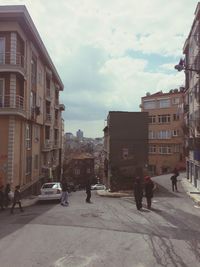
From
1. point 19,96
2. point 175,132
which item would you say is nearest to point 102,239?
point 19,96

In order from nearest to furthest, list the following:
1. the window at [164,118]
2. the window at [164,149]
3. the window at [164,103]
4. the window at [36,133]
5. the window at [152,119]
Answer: the window at [36,133] → the window at [164,103] → the window at [164,118] → the window at [164,149] → the window at [152,119]

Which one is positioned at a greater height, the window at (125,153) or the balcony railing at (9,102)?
the balcony railing at (9,102)

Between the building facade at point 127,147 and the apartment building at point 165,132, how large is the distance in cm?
2978

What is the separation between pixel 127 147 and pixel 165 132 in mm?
32170

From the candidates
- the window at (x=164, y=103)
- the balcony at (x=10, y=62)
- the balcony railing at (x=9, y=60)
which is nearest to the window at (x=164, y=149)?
the window at (x=164, y=103)

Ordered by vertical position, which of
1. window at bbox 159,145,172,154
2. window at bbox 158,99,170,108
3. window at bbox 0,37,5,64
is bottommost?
window at bbox 159,145,172,154

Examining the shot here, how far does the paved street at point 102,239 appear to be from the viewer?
8781 mm

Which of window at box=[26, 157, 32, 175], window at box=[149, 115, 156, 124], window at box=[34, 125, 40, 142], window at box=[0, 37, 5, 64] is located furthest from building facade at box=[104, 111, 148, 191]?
window at box=[149, 115, 156, 124]

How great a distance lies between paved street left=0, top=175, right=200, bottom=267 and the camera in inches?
346

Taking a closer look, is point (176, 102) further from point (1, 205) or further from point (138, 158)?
point (1, 205)

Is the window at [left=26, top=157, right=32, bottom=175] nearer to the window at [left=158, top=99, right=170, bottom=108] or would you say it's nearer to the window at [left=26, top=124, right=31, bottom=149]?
the window at [left=26, top=124, right=31, bottom=149]

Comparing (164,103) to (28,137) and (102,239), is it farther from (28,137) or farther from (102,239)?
(102,239)

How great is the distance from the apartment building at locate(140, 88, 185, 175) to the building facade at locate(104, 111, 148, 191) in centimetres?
2978

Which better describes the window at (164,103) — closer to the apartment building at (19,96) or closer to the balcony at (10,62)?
the apartment building at (19,96)
